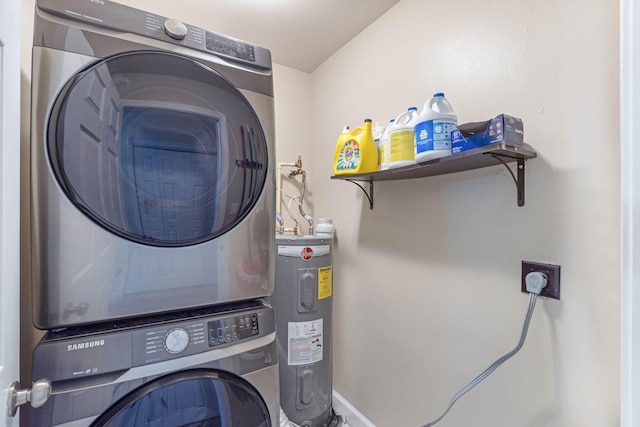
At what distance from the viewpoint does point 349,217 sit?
6.29 feet

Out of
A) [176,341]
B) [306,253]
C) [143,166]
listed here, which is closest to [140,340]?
[176,341]

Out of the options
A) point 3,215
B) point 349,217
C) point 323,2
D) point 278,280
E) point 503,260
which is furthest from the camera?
point 349,217

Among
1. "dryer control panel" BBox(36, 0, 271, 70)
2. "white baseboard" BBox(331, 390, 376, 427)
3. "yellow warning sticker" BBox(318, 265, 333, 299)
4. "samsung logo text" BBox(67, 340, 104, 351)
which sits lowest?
"white baseboard" BBox(331, 390, 376, 427)

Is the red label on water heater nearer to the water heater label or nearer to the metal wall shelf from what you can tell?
the water heater label

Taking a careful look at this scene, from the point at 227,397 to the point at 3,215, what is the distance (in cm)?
70

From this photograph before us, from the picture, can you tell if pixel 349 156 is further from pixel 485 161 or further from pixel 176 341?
pixel 176 341

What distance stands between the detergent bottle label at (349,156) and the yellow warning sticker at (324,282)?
0.59 m

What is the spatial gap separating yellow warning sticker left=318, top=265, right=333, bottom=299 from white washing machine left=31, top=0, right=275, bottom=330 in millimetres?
755

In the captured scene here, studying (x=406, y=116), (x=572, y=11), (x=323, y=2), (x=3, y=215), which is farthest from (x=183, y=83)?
(x=572, y=11)

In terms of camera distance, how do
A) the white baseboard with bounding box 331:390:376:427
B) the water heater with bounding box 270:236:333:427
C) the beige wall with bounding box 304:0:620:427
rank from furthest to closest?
the white baseboard with bounding box 331:390:376:427 < the water heater with bounding box 270:236:333:427 < the beige wall with bounding box 304:0:620:427

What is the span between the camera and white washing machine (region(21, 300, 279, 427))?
677 millimetres

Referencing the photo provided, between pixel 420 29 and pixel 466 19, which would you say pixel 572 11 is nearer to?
pixel 466 19

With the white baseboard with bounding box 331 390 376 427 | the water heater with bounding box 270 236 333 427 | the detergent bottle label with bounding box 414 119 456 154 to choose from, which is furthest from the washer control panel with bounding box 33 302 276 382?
the white baseboard with bounding box 331 390 376 427

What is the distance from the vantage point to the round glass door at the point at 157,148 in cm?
73
